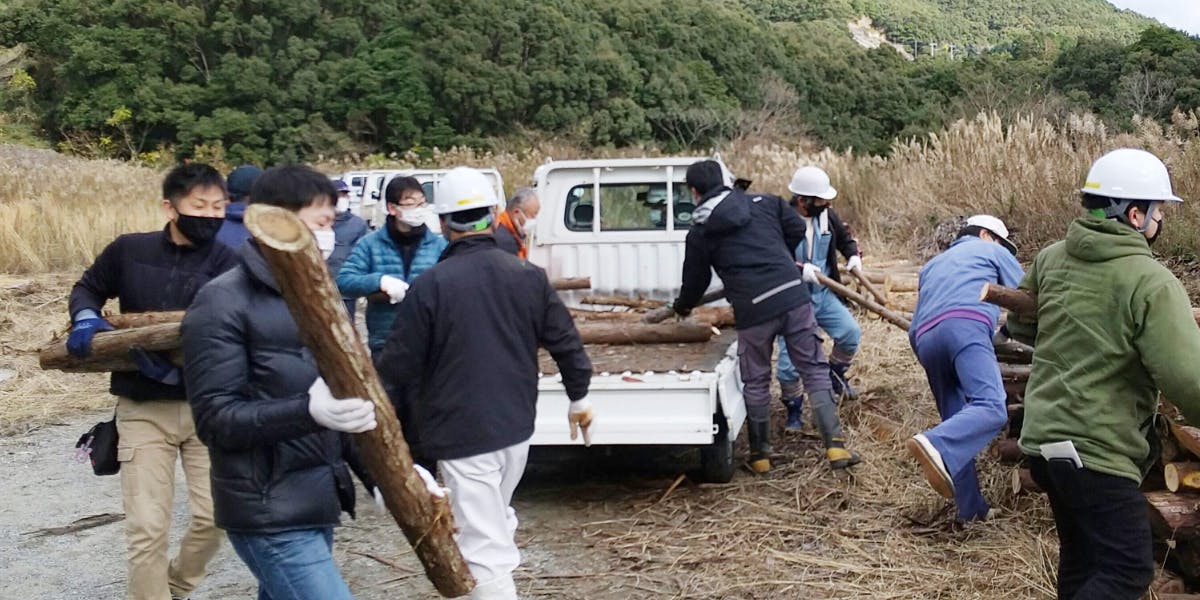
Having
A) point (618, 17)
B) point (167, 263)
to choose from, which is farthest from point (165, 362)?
point (618, 17)

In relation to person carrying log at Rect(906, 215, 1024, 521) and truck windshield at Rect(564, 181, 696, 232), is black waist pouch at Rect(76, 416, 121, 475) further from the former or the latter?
truck windshield at Rect(564, 181, 696, 232)

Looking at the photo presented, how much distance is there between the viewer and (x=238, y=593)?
4.86m

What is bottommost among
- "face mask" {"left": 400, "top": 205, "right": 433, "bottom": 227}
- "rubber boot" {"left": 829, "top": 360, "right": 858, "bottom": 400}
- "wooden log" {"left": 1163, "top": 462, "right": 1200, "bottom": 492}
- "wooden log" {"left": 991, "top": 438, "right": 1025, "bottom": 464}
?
"rubber boot" {"left": 829, "top": 360, "right": 858, "bottom": 400}

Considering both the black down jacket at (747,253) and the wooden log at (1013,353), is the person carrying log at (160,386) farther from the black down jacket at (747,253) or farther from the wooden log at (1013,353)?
the wooden log at (1013,353)

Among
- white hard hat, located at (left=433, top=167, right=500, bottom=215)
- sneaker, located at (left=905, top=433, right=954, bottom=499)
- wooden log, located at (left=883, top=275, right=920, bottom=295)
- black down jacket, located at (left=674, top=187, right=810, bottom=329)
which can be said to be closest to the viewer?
white hard hat, located at (left=433, top=167, right=500, bottom=215)

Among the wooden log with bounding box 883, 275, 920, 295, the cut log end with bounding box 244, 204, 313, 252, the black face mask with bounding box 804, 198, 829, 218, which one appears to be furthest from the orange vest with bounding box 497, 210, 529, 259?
the cut log end with bounding box 244, 204, 313, 252

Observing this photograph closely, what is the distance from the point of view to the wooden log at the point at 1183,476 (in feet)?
12.9

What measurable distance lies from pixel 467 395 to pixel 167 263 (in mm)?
1407

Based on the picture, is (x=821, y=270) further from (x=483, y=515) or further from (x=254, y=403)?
(x=254, y=403)

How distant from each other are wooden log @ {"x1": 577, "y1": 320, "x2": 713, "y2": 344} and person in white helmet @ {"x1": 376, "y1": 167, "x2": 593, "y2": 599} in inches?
129

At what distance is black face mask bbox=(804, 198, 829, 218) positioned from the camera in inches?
282

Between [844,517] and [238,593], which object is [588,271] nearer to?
[844,517]

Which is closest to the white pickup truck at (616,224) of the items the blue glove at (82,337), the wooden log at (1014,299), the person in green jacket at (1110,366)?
the wooden log at (1014,299)

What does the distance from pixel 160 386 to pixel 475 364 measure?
121 centimetres
